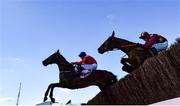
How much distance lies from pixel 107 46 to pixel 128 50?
47.0 inches

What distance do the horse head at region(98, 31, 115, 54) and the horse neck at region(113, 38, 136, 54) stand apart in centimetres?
18

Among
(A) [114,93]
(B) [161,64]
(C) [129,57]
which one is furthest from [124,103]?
(C) [129,57]

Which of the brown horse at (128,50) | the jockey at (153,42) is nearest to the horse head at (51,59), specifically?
the brown horse at (128,50)

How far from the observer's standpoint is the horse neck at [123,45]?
1600 cm

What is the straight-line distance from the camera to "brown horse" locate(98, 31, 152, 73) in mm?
15180

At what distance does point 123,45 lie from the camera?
A: 647 inches

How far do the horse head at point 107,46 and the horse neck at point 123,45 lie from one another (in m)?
0.18

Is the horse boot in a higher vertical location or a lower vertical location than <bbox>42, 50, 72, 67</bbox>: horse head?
lower

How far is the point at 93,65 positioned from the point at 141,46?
7.58ft

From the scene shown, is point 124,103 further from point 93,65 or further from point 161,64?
point 93,65

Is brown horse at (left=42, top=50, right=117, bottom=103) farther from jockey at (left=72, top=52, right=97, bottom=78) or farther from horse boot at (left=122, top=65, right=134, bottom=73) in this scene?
horse boot at (left=122, top=65, right=134, bottom=73)

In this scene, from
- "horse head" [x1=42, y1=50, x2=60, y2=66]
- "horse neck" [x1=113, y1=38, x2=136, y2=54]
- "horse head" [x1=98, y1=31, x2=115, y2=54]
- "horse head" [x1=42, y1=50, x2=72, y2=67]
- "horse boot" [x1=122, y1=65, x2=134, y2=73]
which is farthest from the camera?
"horse head" [x1=42, y1=50, x2=60, y2=66]

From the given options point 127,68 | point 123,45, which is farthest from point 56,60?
point 127,68

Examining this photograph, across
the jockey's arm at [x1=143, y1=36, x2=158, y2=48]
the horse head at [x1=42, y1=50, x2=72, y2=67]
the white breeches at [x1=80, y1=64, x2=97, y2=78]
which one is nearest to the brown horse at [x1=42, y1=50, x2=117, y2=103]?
the white breeches at [x1=80, y1=64, x2=97, y2=78]
